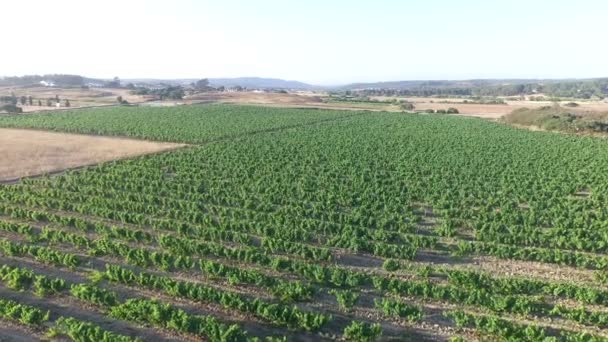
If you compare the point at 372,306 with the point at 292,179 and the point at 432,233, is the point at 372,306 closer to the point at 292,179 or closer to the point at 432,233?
the point at 432,233

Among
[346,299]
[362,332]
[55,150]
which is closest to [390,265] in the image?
[346,299]

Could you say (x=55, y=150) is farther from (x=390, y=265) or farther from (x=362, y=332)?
(x=362, y=332)

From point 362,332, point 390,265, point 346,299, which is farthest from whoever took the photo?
point 390,265

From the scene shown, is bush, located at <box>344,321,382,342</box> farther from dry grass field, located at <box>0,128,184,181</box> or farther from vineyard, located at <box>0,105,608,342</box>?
dry grass field, located at <box>0,128,184,181</box>

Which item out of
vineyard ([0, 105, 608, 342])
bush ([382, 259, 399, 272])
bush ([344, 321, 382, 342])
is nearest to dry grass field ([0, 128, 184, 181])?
vineyard ([0, 105, 608, 342])

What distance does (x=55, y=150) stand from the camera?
46125 mm

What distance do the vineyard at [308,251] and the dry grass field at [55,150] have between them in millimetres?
3791

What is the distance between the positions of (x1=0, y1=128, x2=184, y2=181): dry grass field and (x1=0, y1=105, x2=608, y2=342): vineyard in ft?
12.4

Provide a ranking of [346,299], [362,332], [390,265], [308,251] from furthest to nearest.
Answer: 1. [308,251]
2. [390,265]
3. [346,299]
4. [362,332]

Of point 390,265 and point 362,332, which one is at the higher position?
point 390,265

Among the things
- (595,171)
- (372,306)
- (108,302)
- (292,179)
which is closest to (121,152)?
(292,179)

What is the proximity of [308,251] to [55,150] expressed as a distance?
35992 millimetres

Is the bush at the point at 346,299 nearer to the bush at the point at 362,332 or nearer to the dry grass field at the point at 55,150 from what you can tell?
the bush at the point at 362,332

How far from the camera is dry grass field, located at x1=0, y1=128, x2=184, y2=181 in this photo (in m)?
37.8
